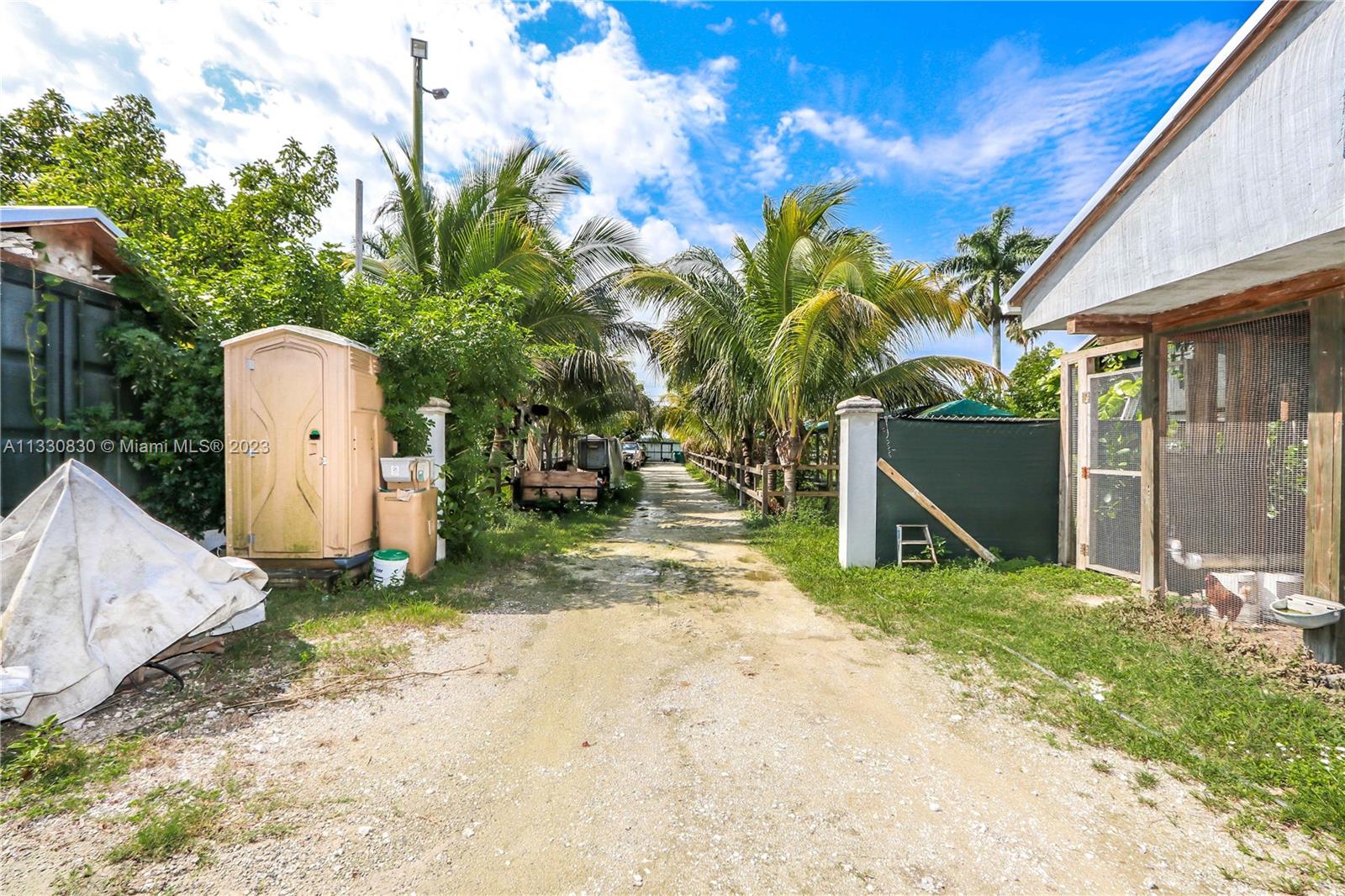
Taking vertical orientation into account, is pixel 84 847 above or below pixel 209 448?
below

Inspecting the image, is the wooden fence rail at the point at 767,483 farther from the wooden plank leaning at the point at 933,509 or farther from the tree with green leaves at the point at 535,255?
the tree with green leaves at the point at 535,255

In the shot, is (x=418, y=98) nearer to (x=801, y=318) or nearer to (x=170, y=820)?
(x=801, y=318)

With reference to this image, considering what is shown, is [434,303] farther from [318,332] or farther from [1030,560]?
[1030,560]

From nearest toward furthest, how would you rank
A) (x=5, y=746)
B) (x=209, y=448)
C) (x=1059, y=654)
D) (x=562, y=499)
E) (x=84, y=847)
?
1. (x=84, y=847)
2. (x=5, y=746)
3. (x=1059, y=654)
4. (x=209, y=448)
5. (x=562, y=499)

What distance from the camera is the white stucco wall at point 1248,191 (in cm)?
311

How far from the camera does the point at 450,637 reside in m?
4.71

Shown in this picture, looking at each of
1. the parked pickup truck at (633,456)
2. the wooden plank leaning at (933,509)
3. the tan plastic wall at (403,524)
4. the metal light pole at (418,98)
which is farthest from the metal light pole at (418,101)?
the parked pickup truck at (633,456)

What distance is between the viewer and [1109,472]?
6.41m

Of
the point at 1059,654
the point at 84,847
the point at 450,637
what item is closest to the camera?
the point at 84,847

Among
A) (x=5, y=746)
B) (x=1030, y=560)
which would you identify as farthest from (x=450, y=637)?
(x=1030, y=560)

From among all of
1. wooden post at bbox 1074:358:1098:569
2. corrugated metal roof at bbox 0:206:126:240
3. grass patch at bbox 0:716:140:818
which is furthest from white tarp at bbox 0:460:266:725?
wooden post at bbox 1074:358:1098:569

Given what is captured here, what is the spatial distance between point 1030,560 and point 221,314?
9630 millimetres

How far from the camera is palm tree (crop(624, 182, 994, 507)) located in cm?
920

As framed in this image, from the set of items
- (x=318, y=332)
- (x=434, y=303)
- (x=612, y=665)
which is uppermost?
(x=434, y=303)
